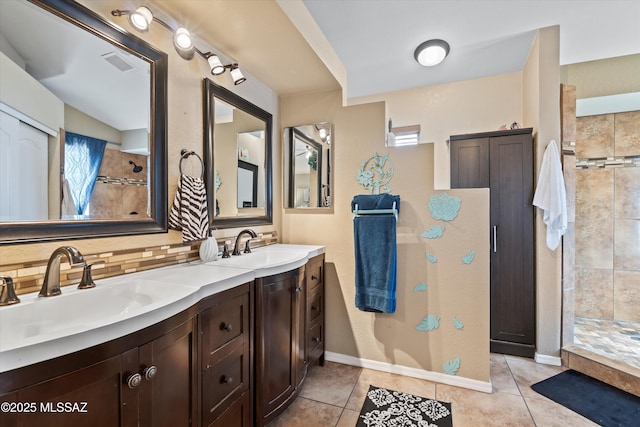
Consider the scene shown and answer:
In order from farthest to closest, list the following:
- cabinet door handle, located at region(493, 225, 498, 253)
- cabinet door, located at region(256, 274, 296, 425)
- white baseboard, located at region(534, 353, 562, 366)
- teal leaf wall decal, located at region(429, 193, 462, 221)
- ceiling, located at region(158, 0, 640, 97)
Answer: cabinet door handle, located at region(493, 225, 498, 253) < white baseboard, located at region(534, 353, 562, 366) < teal leaf wall decal, located at region(429, 193, 462, 221) < ceiling, located at region(158, 0, 640, 97) < cabinet door, located at region(256, 274, 296, 425)

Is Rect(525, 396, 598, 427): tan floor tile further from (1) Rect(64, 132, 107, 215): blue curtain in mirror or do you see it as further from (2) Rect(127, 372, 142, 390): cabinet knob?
(1) Rect(64, 132, 107, 215): blue curtain in mirror

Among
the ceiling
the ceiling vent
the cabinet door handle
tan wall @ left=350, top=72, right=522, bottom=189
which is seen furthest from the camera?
tan wall @ left=350, top=72, right=522, bottom=189

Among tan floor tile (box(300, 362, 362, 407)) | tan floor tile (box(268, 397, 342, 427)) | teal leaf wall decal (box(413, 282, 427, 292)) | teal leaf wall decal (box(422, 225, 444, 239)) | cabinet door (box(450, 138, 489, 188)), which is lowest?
tan floor tile (box(300, 362, 362, 407))

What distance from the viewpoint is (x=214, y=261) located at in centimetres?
171

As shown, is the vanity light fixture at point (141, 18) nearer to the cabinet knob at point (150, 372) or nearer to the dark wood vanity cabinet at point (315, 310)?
the cabinet knob at point (150, 372)

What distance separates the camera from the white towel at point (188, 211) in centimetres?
156

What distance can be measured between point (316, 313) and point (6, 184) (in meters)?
1.90

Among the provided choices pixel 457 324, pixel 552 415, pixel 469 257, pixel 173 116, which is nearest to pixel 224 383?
pixel 173 116

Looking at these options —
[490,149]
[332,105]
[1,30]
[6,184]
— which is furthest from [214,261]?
[490,149]

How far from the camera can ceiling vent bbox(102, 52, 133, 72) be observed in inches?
51.8

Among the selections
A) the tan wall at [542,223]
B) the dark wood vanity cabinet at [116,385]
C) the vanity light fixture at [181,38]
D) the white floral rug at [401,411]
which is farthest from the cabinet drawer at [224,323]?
the tan wall at [542,223]

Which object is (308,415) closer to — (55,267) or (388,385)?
(388,385)

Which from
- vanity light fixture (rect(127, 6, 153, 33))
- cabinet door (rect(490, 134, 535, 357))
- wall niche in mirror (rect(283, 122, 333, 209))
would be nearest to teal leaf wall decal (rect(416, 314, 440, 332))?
cabinet door (rect(490, 134, 535, 357))

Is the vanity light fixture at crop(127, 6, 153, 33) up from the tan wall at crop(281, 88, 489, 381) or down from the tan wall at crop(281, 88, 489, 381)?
up
